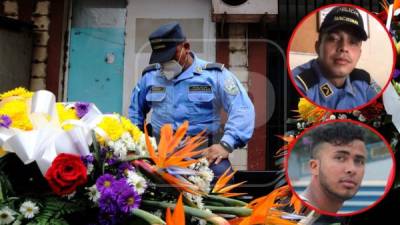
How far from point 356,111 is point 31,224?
2.12ft

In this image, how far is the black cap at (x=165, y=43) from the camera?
1136 mm

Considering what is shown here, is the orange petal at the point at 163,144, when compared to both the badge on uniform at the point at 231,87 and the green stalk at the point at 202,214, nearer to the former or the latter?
the green stalk at the point at 202,214

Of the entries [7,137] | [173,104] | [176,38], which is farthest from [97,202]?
[176,38]

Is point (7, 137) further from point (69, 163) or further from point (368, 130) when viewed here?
point (368, 130)

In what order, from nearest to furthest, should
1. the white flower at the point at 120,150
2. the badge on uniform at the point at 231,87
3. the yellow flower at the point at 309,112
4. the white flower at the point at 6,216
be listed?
the white flower at the point at 6,216
the white flower at the point at 120,150
the yellow flower at the point at 309,112
the badge on uniform at the point at 231,87

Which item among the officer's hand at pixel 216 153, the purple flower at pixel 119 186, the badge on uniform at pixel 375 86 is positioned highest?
the badge on uniform at pixel 375 86

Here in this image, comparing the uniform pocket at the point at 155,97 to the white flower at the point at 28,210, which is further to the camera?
the uniform pocket at the point at 155,97

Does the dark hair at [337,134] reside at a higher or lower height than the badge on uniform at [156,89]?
lower

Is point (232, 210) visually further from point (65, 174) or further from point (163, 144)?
point (65, 174)

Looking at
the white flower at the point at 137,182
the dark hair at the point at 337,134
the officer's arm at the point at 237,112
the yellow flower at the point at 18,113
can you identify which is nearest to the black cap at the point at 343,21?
the dark hair at the point at 337,134

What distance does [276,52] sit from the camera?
3.78 ft

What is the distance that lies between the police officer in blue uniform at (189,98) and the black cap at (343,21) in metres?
0.33

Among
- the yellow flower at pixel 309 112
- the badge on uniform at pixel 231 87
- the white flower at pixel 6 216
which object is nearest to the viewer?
the white flower at pixel 6 216

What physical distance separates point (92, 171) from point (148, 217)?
5.3 inches
